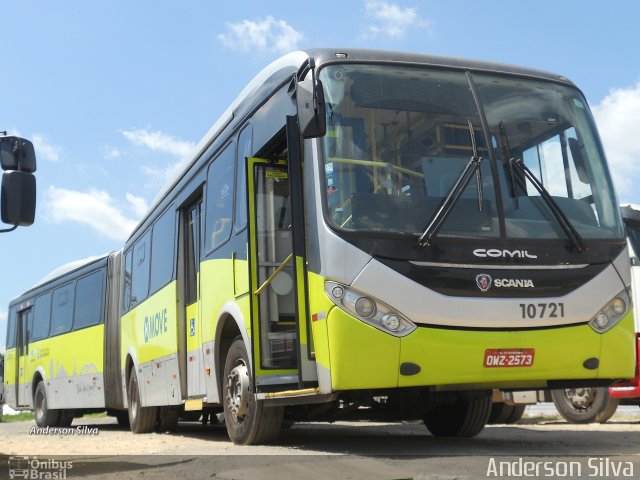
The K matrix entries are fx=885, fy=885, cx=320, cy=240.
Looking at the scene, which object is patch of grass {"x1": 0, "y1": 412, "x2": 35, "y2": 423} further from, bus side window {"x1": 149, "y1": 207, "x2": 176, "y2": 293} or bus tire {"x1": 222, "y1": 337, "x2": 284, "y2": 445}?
bus tire {"x1": 222, "y1": 337, "x2": 284, "y2": 445}

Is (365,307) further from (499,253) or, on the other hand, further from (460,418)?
(460,418)

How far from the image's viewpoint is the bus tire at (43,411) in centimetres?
1877

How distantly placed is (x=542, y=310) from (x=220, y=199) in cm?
382

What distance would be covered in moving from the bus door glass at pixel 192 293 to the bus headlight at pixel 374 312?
12.0 ft

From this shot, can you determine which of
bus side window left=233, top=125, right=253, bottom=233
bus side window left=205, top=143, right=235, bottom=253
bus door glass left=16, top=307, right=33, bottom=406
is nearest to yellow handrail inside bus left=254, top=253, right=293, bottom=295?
bus side window left=233, top=125, right=253, bottom=233

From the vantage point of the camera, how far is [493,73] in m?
7.72

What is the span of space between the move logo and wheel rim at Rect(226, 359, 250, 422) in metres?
2.96

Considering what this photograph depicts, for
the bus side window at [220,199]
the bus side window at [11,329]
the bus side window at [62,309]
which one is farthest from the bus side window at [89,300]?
the bus side window at [220,199]

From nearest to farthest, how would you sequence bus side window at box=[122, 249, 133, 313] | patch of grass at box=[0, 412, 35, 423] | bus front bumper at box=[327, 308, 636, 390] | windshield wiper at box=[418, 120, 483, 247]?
bus front bumper at box=[327, 308, 636, 390] < windshield wiper at box=[418, 120, 483, 247] < bus side window at box=[122, 249, 133, 313] < patch of grass at box=[0, 412, 35, 423]

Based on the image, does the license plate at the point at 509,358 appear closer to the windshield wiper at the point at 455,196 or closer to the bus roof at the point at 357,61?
the windshield wiper at the point at 455,196

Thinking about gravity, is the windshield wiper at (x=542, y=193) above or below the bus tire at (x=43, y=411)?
above

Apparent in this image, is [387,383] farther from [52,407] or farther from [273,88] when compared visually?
[52,407]

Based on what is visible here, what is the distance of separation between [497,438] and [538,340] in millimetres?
2785

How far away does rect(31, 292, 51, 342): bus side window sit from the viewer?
20.1m
